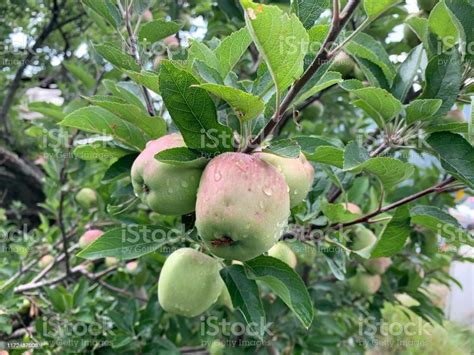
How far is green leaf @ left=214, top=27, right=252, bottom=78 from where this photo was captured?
2.48 ft

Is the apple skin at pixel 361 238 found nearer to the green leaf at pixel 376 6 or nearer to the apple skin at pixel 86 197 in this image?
the green leaf at pixel 376 6

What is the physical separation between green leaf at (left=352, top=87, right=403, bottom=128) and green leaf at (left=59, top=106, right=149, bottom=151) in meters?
0.38

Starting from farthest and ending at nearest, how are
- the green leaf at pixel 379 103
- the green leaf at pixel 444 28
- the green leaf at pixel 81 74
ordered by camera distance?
1. the green leaf at pixel 81 74
2. the green leaf at pixel 444 28
3. the green leaf at pixel 379 103

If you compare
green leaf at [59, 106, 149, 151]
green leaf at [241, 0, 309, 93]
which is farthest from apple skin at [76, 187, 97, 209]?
green leaf at [241, 0, 309, 93]

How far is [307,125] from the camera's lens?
202 cm

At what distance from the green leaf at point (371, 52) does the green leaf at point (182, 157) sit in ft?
1.28

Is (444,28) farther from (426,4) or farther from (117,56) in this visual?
(117,56)

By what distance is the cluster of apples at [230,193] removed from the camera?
61cm

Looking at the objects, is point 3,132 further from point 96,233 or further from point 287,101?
point 287,101

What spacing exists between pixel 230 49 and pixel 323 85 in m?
0.17

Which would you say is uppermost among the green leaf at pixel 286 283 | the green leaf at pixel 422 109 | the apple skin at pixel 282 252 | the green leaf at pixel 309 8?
the green leaf at pixel 309 8

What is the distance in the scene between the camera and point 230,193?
608 millimetres

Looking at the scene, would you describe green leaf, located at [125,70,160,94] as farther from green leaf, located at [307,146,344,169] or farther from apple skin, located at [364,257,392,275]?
apple skin, located at [364,257,392,275]

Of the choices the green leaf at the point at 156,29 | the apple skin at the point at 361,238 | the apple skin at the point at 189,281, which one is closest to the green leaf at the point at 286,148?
the apple skin at the point at 189,281
